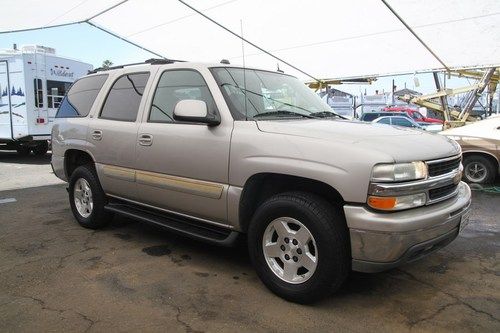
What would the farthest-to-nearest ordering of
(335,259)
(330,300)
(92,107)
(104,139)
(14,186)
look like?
A: 1. (14,186)
2. (92,107)
3. (104,139)
4. (330,300)
5. (335,259)

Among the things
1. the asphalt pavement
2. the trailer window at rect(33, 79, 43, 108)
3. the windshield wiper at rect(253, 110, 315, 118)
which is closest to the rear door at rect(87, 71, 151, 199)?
the asphalt pavement

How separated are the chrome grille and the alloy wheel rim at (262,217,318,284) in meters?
0.99

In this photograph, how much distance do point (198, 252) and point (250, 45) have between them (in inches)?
303

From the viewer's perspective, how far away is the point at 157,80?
4398 millimetres

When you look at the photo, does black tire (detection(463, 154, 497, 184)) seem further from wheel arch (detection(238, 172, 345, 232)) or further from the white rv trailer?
the white rv trailer

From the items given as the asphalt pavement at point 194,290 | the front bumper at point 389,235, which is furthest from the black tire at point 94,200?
the front bumper at point 389,235

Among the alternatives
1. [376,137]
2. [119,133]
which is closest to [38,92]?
[119,133]

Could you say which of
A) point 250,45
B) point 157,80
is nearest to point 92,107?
point 157,80

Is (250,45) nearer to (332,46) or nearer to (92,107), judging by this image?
(332,46)

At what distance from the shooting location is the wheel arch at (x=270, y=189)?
319 centimetres

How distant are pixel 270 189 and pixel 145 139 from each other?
1.45m

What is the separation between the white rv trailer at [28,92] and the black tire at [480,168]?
10202 millimetres

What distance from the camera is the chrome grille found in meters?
3.11

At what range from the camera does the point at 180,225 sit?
404 centimetres
